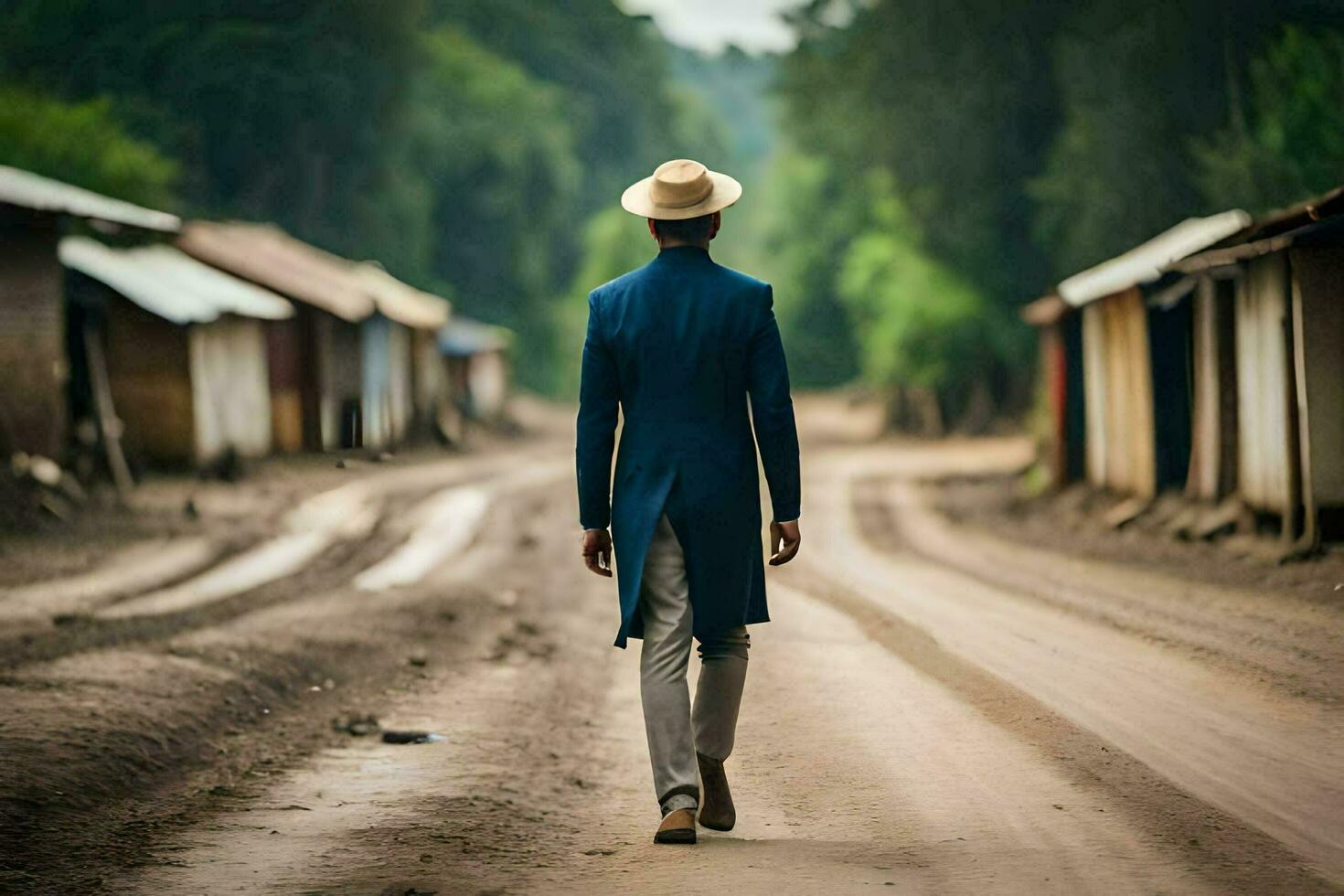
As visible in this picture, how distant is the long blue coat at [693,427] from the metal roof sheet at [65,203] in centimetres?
1560

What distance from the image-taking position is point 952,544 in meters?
17.0

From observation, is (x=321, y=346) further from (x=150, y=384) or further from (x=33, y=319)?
(x=33, y=319)

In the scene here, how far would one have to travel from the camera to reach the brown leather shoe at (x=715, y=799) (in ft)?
16.1

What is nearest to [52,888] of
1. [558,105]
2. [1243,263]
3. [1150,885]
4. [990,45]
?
[1150,885]

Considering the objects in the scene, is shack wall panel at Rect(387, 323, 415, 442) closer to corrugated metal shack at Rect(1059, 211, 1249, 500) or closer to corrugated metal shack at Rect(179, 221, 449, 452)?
corrugated metal shack at Rect(179, 221, 449, 452)

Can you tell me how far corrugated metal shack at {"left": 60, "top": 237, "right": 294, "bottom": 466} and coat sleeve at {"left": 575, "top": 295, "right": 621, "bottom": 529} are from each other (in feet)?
65.8

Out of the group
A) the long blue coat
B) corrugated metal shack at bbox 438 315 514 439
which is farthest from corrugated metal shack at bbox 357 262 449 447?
Result: the long blue coat

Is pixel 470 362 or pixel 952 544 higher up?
pixel 470 362

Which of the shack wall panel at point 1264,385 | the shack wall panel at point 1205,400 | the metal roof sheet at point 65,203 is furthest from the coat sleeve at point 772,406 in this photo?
the metal roof sheet at point 65,203

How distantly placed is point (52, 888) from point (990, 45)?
34.0 metres

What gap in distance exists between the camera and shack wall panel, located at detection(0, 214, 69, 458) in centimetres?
1938

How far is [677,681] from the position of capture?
190 inches

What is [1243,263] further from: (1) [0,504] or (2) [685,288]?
(1) [0,504]

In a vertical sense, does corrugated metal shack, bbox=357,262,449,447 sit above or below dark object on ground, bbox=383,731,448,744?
above
